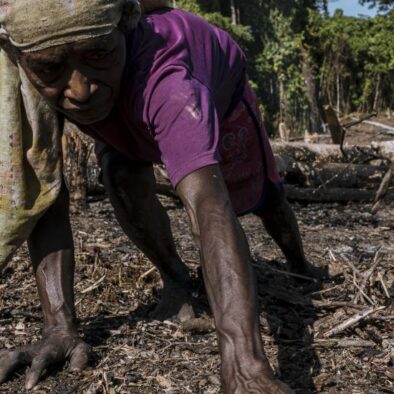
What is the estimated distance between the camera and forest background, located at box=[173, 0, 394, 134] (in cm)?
1894

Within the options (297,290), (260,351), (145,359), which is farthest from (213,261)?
(297,290)

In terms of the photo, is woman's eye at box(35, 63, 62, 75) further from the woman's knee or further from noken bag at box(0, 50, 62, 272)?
the woman's knee

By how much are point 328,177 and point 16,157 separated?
14.8ft

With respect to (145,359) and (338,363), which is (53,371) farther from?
(338,363)

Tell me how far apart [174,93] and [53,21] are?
41 cm

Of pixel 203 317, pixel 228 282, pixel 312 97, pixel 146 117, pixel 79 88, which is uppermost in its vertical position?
pixel 79 88

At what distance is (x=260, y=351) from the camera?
1975 millimetres

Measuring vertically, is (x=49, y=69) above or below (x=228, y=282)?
above

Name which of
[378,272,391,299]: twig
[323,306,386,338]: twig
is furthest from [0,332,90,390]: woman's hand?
[378,272,391,299]: twig

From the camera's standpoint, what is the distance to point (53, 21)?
2.12 metres

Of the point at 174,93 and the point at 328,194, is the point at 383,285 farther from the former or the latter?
the point at 328,194

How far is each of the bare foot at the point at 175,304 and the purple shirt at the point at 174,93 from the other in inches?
28.1

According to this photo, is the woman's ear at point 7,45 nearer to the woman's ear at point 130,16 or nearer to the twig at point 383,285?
the woman's ear at point 130,16

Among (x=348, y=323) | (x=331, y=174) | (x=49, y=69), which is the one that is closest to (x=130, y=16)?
(x=49, y=69)
